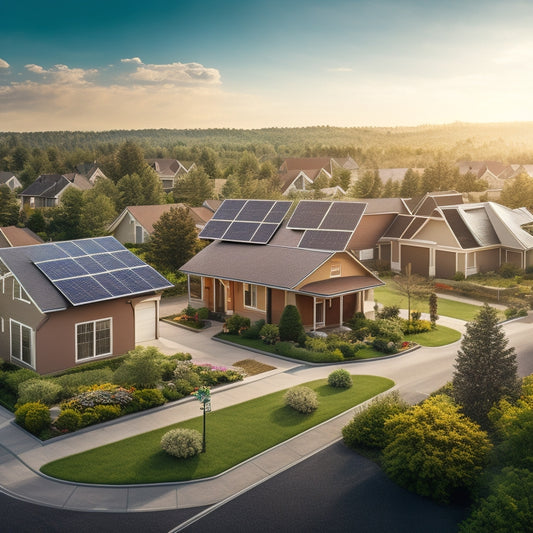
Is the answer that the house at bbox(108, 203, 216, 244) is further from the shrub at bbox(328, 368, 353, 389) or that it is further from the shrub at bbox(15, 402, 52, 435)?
the shrub at bbox(15, 402, 52, 435)

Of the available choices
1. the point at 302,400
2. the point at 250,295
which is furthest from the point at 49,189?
the point at 302,400

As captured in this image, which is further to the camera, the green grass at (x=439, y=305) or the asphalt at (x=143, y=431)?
the green grass at (x=439, y=305)

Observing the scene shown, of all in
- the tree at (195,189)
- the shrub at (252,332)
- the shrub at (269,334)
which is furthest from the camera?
the tree at (195,189)

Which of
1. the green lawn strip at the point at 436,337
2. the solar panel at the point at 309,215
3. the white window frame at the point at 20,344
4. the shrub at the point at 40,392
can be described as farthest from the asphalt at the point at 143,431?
the solar panel at the point at 309,215

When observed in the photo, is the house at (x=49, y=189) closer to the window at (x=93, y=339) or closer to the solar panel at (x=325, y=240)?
the solar panel at (x=325, y=240)

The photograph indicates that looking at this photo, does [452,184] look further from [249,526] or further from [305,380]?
[249,526]

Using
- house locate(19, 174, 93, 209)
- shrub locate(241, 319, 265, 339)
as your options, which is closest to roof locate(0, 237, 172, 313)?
shrub locate(241, 319, 265, 339)

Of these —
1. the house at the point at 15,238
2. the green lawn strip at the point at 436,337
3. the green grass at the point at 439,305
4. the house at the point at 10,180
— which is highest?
the house at the point at 10,180
